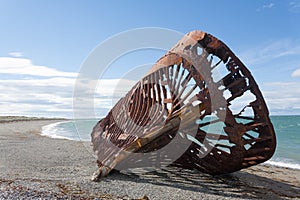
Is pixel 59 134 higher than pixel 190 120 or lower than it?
lower

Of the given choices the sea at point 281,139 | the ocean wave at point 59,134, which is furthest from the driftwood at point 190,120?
the ocean wave at point 59,134

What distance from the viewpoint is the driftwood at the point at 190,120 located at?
645 centimetres

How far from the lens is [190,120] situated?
6.96m

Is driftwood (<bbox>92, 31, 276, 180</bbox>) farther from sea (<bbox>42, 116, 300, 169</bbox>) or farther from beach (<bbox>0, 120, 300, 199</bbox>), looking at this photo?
sea (<bbox>42, 116, 300, 169</bbox>)

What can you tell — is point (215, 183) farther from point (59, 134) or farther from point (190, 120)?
point (59, 134)

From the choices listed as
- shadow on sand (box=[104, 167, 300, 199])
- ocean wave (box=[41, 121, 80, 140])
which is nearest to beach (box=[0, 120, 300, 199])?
shadow on sand (box=[104, 167, 300, 199])

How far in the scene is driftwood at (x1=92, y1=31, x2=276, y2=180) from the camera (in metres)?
6.45

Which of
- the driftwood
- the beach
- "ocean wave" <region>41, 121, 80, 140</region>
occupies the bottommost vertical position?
"ocean wave" <region>41, 121, 80, 140</region>

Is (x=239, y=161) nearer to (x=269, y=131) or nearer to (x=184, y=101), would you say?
(x=269, y=131)

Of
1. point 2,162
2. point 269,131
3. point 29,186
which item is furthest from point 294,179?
point 2,162

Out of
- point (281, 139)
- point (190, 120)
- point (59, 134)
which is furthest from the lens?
point (59, 134)

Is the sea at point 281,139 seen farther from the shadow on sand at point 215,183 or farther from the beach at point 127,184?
the shadow on sand at point 215,183

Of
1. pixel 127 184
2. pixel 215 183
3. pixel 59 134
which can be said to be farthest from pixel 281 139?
pixel 127 184

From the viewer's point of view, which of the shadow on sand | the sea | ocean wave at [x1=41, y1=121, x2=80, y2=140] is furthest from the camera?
ocean wave at [x1=41, y1=121, x2=80, y2=140]
